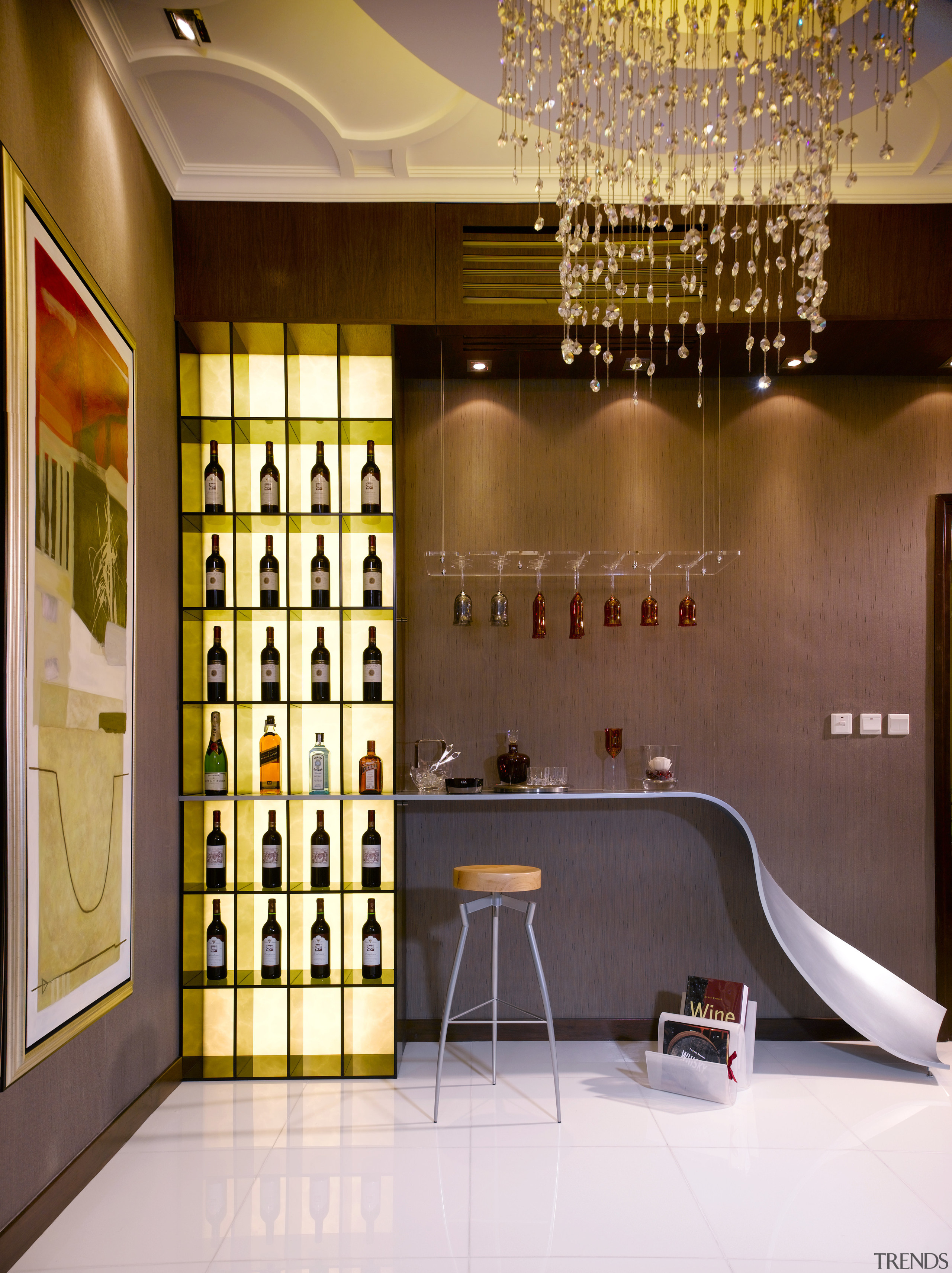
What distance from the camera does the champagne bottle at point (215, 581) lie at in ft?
12.3

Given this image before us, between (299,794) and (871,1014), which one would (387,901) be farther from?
(871,1014)

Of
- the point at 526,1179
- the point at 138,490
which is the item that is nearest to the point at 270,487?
the point at 138,490

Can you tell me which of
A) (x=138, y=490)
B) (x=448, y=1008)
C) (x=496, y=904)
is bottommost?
(x=448, y=1008)

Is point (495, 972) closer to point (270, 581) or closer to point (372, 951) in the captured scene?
point (372, 951)

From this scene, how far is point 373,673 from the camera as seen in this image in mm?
3775

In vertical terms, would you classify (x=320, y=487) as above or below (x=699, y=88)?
below

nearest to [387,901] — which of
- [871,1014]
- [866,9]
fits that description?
[871,1014]

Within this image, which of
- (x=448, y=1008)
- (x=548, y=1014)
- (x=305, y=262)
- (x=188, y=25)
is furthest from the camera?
(x=305, y=262)

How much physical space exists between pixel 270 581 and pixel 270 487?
37 cm

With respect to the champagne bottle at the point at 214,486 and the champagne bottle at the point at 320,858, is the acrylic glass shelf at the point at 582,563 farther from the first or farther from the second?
the champagne bottle at the point at 320,858

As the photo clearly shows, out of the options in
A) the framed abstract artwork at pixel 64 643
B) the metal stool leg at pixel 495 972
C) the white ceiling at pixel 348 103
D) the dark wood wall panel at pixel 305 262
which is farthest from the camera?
the dark wood wall panel at pixel 305 262

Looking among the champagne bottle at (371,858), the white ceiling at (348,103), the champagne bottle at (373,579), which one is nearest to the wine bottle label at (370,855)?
the champagne bottle at (371,858)

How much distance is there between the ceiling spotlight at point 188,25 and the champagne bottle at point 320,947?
9.75 feet

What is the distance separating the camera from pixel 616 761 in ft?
13.3
